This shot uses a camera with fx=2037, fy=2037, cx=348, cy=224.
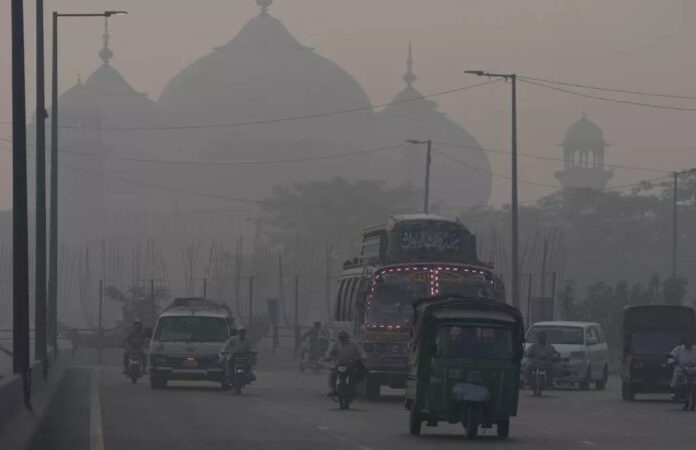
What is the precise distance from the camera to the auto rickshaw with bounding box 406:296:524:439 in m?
23.2

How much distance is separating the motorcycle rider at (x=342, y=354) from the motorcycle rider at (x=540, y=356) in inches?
276

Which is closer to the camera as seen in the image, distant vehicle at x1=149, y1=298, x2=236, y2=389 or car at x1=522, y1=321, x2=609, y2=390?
distant vehicle at x1=149, y1=298, x2=236, y2=389

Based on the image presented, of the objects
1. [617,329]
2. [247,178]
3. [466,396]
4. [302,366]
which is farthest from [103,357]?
[247,178]

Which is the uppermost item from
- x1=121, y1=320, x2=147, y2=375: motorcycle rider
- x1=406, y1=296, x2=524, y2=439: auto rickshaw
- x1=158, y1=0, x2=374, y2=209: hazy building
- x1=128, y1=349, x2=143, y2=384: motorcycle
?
x1=158, y1=0, x2=374, y2=209: hazy building

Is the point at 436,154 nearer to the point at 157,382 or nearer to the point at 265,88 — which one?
the point at 265,88

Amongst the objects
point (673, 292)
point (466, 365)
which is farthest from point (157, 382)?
point (673, 292)

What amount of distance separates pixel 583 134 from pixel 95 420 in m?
134

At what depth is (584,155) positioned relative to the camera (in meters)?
158

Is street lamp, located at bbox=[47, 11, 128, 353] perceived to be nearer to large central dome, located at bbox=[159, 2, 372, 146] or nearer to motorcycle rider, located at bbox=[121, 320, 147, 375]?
motorcycle rider, located at bbox=[121, 320, 147, 375]

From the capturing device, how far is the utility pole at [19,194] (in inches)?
1059

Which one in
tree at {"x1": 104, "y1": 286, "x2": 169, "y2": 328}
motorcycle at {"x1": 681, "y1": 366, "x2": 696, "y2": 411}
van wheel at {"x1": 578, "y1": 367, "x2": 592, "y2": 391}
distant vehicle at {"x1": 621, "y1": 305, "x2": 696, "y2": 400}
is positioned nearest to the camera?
motorcycle at {"x1": 681, "y1": 366, "x2": 696, "y2": 411}

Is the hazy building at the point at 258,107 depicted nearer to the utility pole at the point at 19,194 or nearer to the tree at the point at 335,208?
the tree at the point at 335,208

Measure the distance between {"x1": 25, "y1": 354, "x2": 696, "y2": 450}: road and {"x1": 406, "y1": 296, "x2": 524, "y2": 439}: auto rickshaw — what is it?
0.32 meters

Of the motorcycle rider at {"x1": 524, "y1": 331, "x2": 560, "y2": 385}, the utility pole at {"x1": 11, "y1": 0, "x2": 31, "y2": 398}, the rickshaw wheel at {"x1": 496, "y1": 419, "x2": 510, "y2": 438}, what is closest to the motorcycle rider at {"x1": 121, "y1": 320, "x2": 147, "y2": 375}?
the motorcycle rider at {"x1": 524, "y1": 331, "x2": 560, "y2": 385}
